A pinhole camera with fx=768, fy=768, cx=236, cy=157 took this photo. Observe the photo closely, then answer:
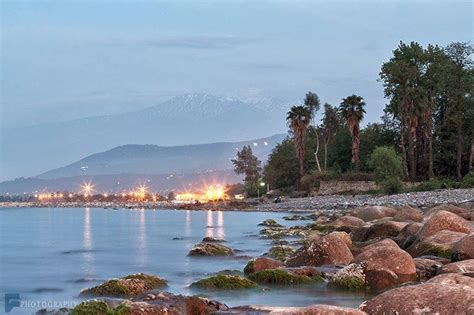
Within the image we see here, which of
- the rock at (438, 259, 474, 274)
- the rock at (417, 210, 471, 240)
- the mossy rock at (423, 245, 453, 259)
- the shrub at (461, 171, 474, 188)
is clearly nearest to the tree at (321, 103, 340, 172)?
the shrub at (461, 171, 474, 188)

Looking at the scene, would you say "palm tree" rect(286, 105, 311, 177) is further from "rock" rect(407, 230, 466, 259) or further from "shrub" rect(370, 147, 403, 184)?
"rock" rect(407, 230, 466, 259)

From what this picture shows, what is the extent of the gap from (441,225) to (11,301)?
46.2ft

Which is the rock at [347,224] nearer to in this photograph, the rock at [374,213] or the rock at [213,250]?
the rock at [374,213]

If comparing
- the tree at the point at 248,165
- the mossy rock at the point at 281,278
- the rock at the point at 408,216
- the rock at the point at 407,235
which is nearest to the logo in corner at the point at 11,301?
the mossy rock at the point at 281,278

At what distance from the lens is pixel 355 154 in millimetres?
96438

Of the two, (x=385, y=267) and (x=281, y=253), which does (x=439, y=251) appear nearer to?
(x=385, y=267)

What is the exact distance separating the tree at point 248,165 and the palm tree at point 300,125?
38.4 meters

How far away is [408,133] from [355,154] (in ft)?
29.2

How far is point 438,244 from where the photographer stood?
23953 millimetres

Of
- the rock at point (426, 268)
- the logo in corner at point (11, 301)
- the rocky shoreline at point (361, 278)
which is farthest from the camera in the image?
the rock at point (426, 268)

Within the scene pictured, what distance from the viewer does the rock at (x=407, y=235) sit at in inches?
1062

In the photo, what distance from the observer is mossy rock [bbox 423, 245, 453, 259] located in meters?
22.9

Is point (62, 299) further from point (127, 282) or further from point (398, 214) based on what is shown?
point (398, 214)

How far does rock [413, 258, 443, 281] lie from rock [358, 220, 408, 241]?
28.9 ft
